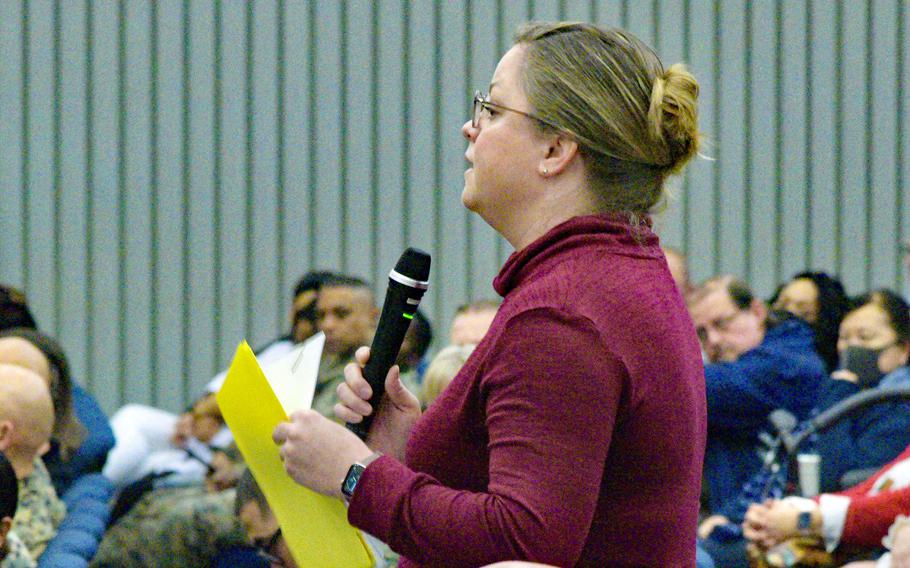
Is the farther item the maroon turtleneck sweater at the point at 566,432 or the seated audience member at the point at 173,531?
the seated audience member at the point at 173,531

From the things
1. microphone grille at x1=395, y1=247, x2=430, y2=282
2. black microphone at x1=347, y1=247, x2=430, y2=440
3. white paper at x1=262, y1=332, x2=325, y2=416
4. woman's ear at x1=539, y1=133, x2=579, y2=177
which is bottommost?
white paper at x1=262, y1=332, x2=325, y2=416

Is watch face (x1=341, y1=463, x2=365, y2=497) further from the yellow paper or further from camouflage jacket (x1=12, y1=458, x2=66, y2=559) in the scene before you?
camouflage jacket (x1=12, y1=458, x2=66, y2=559)

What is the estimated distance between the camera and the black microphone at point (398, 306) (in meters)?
1.66

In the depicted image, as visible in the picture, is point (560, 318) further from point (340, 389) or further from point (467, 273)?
point (467, 273)

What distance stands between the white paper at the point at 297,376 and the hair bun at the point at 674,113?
0.48m

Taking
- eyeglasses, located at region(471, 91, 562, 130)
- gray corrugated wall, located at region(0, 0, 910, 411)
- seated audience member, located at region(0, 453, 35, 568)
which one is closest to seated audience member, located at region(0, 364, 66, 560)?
seated audience member, located at region(0, 453, 35, 568)

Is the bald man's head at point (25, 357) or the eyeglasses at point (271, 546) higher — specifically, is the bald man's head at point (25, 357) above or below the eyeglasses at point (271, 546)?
above

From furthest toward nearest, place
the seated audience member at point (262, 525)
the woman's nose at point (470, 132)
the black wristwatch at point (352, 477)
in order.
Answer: the seated audience member at point (262, 525) → the woman's nose at point (470, 132) → the black wristwatch at point (352, 477)

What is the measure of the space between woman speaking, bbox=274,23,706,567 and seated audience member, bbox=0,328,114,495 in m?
2.81

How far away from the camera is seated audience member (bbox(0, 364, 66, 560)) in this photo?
3.31 metres

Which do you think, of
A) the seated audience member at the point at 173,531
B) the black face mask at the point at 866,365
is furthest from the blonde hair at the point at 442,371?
the black face mask at the point at 866,365

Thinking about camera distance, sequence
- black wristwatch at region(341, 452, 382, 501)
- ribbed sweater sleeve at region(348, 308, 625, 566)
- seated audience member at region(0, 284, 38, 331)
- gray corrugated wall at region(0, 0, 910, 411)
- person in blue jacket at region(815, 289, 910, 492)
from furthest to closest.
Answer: gray corrugated wall at region(0, 0, 910, 411) < seated audience member at region(0, 284, 38, 331) < person in blue jacket at region(815, 289, 910, 492) < black wristwatch at region(341, 452, 382, 501) < ribbed sweater sleeve at region(348, 308, 625, 566)

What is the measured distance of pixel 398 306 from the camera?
166 cm

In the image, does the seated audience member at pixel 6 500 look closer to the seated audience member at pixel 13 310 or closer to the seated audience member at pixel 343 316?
the seated audience member at pixel 343 316
